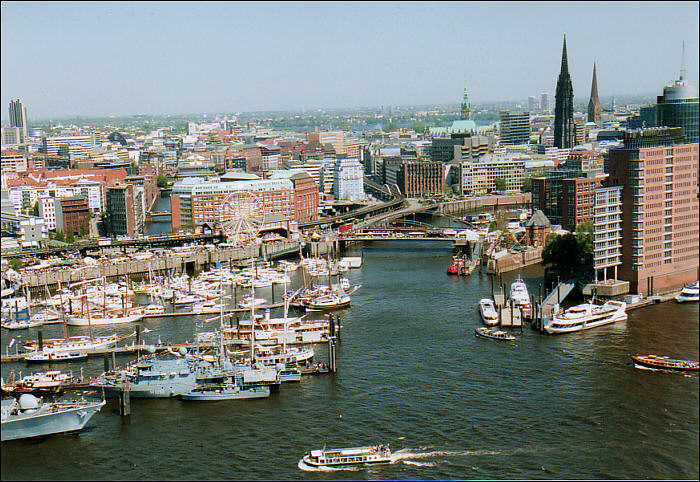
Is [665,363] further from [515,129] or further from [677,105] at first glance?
[515,129]

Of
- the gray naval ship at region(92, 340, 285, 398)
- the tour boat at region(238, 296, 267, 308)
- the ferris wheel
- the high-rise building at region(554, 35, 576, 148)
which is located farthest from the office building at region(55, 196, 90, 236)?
the high-rise building at region(554, 35, 576, 148)

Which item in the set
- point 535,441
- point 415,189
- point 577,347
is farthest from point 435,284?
point 415,189

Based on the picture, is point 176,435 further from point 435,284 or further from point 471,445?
point 435,284

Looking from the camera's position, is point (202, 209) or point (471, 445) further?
point (202, 209)

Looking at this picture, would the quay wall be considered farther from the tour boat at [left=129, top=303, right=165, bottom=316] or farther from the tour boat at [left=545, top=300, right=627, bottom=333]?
the tour boat at [left=129, top=303, right=165, bottom=316]

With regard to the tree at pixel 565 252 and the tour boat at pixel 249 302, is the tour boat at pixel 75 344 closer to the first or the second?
the tour boat at pixel 249 302

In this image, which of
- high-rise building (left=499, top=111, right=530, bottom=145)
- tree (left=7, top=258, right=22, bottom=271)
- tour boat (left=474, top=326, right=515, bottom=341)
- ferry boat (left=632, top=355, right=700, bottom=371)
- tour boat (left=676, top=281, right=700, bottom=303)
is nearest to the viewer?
ferry boat (left=632, top=355, right=700, bottom=371)
